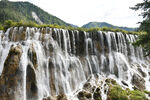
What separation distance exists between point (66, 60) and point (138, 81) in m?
10.8

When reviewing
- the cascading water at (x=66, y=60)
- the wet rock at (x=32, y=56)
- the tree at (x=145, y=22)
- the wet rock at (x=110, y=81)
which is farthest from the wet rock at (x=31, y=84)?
the tree at (x=145, y=22)

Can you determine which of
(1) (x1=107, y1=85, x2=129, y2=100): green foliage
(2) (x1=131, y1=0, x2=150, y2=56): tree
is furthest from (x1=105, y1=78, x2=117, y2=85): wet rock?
(2) (x1=131, y1=0, x2=150, y2=56): tree

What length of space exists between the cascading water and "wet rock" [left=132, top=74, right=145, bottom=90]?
248mm

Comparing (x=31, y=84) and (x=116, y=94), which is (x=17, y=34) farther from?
(x=116, y=94)

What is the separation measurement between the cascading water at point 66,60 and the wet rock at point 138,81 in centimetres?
25

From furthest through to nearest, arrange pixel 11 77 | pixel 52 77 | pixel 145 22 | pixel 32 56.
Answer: pixel 52 77 < pixel 32 56 < pixel 11 77 < pixel 145 22

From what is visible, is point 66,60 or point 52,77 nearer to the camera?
point 52,77

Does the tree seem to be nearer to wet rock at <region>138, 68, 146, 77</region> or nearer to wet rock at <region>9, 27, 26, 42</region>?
wet rock at <region>138, 68, 146, 77</region>

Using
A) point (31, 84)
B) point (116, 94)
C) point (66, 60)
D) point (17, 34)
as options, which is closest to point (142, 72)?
point (116, 94)

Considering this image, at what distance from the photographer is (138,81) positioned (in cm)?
1714

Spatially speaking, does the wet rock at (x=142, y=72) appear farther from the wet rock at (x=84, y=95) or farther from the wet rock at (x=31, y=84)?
the wet rock at (x=31, y=84)

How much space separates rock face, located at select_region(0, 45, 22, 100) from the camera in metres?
A: 11.9

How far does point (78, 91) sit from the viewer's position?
1473 centimetres

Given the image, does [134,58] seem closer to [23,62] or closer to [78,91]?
[78,91]
